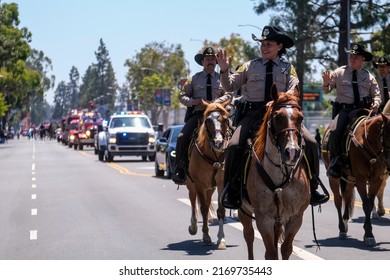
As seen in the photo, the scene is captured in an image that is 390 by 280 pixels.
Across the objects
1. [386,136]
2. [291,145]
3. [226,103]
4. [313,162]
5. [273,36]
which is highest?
[273,36]

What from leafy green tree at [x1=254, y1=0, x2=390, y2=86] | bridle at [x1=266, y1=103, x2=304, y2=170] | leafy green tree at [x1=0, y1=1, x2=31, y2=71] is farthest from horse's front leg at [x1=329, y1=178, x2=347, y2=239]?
leafy green tree at [x1=0, y1=1, x2=31, y2=71]

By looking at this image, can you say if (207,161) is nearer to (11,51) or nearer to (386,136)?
(386,136)

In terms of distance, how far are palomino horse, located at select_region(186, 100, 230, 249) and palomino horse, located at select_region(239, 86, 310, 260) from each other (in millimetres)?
3719

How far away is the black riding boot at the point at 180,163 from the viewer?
600 inches

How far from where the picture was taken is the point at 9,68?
340 feet

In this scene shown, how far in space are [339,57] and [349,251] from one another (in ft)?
115

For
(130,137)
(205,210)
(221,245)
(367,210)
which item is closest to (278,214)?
(221,245)

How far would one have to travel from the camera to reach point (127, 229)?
15.8 metres

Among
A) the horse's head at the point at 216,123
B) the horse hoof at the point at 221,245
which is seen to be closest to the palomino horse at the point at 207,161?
the horse's head at the point at 216,123

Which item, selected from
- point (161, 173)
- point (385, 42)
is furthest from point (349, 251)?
point (385, 42)

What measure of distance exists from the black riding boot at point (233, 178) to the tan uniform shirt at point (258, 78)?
2.05ft

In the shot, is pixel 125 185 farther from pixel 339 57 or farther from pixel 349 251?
pixel 339 57

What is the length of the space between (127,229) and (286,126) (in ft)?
24.4

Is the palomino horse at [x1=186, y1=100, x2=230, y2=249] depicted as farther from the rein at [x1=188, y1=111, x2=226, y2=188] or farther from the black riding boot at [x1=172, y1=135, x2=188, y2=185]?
Result: the black riding boot at [x1=172, y1=135, x2=188, y2=185]
